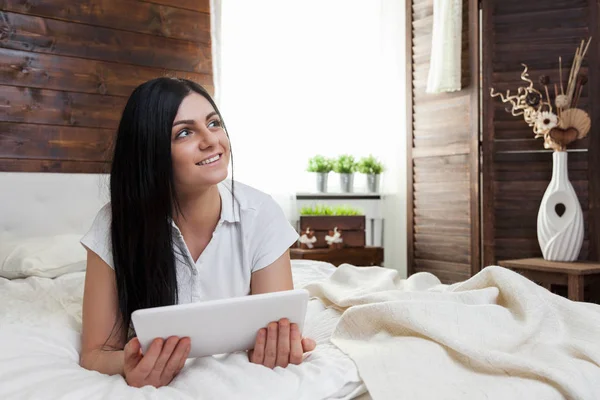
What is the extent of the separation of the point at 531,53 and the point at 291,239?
2.95 m

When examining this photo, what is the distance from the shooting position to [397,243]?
498cm

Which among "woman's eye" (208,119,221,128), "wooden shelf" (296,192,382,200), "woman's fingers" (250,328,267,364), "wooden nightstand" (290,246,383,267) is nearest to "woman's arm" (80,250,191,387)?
"woman's fingers" (250,328,267,364)

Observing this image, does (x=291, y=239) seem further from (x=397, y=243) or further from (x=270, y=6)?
(x=397, y=243)

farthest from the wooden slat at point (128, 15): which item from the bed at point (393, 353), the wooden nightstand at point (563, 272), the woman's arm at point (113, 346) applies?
the woman's arm at point (113, 346)

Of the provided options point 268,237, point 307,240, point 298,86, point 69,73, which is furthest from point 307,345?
point 298,86

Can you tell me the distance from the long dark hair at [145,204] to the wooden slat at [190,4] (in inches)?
104

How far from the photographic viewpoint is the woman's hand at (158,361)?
1.12 m

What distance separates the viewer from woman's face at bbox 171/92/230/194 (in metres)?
1.42

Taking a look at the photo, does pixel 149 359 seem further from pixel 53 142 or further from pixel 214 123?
pixel 53 142

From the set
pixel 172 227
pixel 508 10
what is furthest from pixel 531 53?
pixel 172 227

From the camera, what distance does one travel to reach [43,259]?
263 centimetres

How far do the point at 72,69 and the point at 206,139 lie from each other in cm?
241

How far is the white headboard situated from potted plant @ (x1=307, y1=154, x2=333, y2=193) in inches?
66.3

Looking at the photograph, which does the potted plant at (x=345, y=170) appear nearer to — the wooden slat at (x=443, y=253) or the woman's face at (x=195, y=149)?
the wooden slat at (x=443, y=253)
